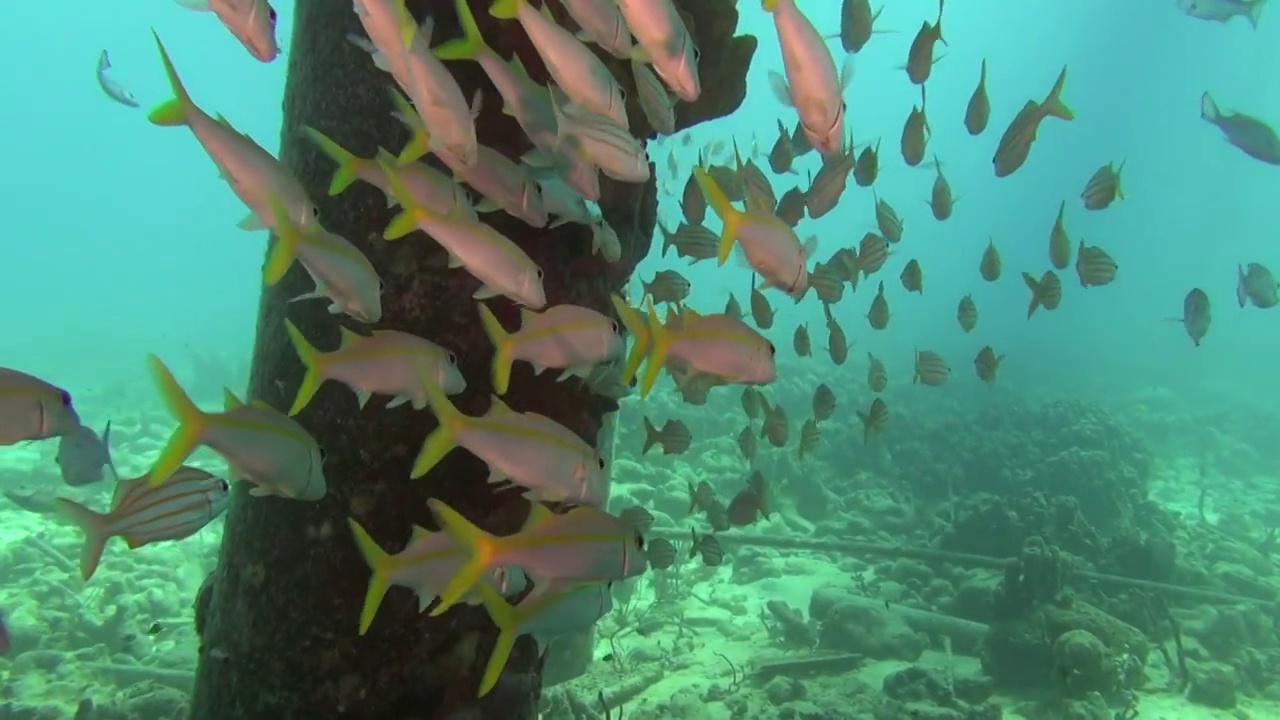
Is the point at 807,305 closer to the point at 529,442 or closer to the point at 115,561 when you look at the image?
the point at 115,561

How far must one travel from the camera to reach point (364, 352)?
229cm

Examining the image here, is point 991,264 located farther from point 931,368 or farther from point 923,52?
point 923,52

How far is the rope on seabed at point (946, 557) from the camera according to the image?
1071cm

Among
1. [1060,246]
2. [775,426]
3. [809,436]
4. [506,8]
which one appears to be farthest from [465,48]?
[1060,246]

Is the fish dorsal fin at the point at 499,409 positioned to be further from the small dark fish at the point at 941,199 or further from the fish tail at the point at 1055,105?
the small dark fish at the point at 941,199

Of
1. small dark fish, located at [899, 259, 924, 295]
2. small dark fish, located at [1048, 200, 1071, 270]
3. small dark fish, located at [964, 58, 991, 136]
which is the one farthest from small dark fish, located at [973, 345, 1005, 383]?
small dark fish, located at [964, 58, 991, 136]

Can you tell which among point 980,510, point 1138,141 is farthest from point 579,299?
point 1138,141

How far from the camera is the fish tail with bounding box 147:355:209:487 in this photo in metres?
2.04

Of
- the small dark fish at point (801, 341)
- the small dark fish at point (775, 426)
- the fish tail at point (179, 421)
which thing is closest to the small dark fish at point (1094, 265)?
the small dark fish at point (801, 341)

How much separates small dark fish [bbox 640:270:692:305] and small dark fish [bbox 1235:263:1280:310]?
18.8 feet

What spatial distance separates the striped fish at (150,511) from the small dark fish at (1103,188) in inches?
256

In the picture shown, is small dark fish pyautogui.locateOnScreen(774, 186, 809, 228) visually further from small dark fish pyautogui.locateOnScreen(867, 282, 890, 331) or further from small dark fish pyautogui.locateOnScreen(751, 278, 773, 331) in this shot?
small dark fish pyautogui.locateOnScreen(867, 282, 890, 331)

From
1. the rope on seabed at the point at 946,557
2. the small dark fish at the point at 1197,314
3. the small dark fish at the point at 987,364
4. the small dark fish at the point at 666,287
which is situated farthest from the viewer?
the rope on seabed at the point at 946,557

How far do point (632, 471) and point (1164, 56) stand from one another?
226 ft
